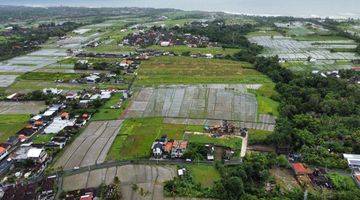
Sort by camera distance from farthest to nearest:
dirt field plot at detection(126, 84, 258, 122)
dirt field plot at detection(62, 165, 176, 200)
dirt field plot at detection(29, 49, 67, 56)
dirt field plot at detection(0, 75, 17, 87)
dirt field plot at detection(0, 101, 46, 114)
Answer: dirt field plot at detection(29, 49, 67, 56) < dirt field plot at detection(0, 75, 17, 87) < dirt field plot at detection(0, 101, 46, 114) < dirt field plot at detection(126, 84, 258, 122) < dirt field plot at detection(62, 165, 176, 200)

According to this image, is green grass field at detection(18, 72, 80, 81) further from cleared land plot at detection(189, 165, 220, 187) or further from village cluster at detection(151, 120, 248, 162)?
cleared land plot at detection(189, 165, 220, 187)

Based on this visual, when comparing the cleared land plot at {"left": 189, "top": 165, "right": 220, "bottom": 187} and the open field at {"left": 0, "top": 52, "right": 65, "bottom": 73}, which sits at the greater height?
the open field at {"left": 0, "top": 52, "right": 65, "bottom": 73}

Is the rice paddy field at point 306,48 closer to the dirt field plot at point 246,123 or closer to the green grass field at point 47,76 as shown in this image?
the dirt field plot at point 246,123

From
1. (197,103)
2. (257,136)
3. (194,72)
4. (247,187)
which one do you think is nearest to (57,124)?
(197,103)

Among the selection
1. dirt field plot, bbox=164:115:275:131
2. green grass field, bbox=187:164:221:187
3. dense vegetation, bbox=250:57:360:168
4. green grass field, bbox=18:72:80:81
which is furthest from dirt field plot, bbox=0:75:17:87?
dense vegetation, bbox=250:57:360:168

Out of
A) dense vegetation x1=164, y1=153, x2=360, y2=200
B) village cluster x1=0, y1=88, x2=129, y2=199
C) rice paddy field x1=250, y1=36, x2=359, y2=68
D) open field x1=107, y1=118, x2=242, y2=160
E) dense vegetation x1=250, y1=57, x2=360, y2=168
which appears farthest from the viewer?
rice paddy field x1=250, y1=36, x2=359, y2=68

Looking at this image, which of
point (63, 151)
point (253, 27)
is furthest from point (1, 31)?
point (63, 151)

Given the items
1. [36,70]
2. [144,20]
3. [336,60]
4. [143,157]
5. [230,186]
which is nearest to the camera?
[230,186]

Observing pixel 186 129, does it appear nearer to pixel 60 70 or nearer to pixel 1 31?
pixel 60 70
